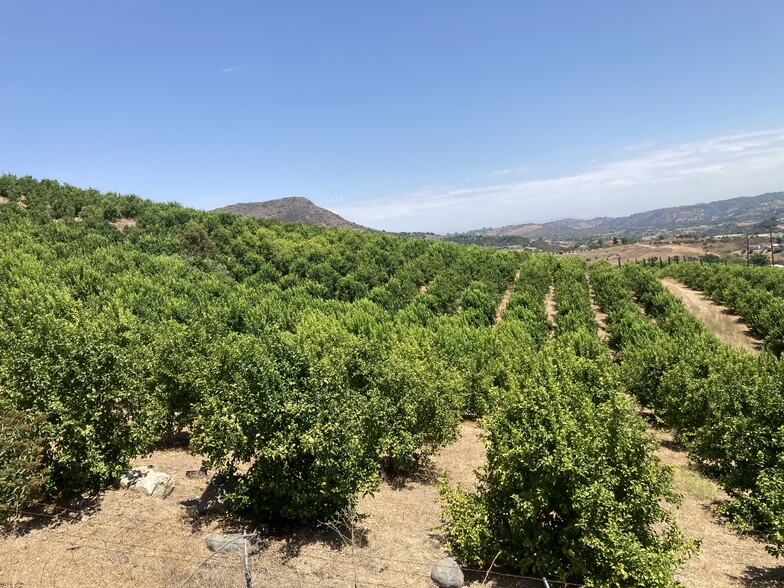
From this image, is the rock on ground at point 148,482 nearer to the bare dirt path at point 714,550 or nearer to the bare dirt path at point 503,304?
the bare dirt path at point 714,550

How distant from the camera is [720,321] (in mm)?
55406

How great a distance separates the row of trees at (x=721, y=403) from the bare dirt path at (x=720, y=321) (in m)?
6.49

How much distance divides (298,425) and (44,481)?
7.36 m

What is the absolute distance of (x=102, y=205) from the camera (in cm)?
7444

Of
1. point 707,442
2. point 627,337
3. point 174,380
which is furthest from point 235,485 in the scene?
point 627,337

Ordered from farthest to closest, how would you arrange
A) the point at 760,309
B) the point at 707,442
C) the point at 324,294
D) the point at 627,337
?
the point at 324,294, the point at 760,309, the point at 627,337, the point at 707,442

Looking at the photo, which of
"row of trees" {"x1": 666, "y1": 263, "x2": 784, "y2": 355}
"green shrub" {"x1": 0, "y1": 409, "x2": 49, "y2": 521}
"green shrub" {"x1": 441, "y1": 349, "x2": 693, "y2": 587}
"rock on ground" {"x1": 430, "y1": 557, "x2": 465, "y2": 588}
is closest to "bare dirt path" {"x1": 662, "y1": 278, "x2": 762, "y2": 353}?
"row of trees" {"x1": 666, "y1": 263, "x2": 784, "y2": 355}

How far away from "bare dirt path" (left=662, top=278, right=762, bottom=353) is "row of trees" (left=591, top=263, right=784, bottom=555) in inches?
256

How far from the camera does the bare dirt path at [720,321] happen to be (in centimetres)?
5009

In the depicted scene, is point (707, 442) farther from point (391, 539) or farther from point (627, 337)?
point (627, 337)

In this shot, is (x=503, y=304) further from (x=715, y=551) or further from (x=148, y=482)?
(x=148, y=482)

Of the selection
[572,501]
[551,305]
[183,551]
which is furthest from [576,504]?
[551,305]

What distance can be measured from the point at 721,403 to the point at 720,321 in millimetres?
44686

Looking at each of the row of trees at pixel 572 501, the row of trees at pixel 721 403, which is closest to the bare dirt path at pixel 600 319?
the row of trees at pixel 721 403
